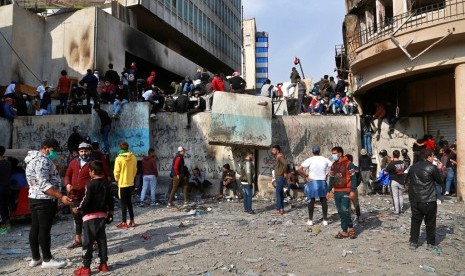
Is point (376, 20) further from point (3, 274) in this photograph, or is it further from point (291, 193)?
point (3, 274)

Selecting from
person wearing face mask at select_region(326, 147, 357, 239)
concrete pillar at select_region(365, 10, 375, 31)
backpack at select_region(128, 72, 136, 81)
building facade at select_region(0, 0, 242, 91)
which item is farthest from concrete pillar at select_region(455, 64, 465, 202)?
building facade at select_region(0, 0, 242, 91)

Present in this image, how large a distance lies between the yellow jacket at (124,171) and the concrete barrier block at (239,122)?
16.5 ft

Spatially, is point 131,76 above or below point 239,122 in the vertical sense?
above

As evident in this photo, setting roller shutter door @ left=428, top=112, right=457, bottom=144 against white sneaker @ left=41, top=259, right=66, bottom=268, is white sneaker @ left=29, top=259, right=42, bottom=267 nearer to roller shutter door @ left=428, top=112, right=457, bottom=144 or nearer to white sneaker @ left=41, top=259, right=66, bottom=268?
white sneaker @ left=41, top=259, right=66, bottom=268

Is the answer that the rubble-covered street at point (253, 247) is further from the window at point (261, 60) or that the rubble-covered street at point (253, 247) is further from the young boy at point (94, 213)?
the window at point (261, 60)

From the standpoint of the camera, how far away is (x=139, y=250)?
684cm

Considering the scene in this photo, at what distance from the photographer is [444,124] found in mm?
16516

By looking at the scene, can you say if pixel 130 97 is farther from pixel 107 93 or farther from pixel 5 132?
pixel 5 132

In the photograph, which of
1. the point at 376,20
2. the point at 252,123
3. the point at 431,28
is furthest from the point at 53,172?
the point at 376,20

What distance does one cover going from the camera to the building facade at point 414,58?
12.4 m

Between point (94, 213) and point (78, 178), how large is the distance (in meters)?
1.12

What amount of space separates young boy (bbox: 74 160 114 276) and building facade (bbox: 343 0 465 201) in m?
10.6

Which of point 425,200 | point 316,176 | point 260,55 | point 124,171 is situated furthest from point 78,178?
point 260,55

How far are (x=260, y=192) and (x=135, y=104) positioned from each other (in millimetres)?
4998
